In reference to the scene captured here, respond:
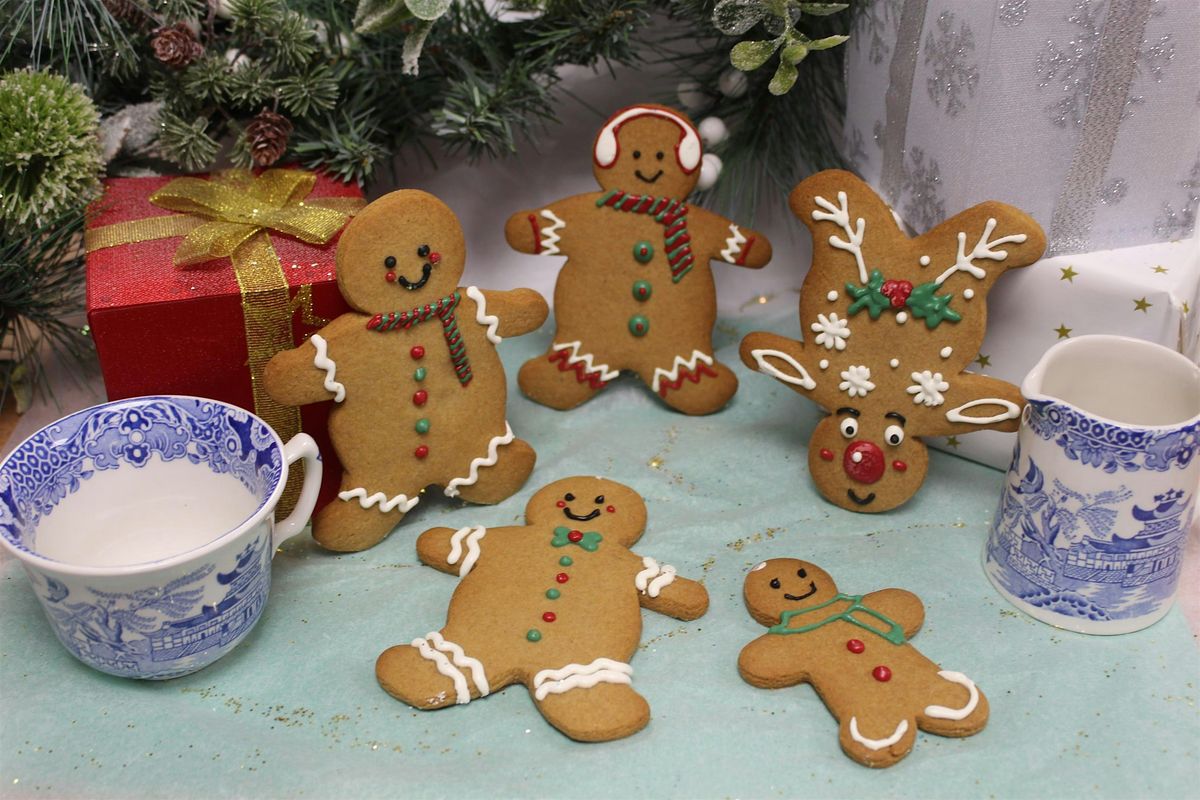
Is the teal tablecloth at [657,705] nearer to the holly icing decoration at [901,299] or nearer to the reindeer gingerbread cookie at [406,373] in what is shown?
the reindeer gingerbread cookie at [406,373]

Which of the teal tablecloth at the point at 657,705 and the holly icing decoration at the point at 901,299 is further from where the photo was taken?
the holly icing decoration at the point at 901,299

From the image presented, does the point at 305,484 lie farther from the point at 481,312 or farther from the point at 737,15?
the point at 737,15

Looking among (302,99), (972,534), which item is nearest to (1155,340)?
(972,534)

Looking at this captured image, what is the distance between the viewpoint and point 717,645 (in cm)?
110

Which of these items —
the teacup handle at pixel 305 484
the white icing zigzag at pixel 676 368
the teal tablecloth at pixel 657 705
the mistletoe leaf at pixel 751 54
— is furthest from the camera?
the white icing zigzag at pixel 676 368

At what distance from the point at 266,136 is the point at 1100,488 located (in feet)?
3.37

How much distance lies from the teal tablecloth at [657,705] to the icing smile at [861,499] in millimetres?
22

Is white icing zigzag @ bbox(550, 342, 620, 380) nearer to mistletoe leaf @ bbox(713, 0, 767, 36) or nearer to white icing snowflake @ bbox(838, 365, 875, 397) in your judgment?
white icing snowflake @ bbox(838, 365, 875, 397)

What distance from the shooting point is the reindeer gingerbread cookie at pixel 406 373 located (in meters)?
1.14

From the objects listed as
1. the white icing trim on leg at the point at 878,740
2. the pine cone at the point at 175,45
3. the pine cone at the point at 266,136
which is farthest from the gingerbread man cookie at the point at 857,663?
the pine cone at the point at 175,45

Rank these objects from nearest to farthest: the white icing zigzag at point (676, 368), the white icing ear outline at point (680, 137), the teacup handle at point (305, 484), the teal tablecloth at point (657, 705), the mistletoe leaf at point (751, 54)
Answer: the teal tablecloth at point (657, 705)
the teacup handle at point (305, 484)
the mistletoe leaf at point (751, 54)
the white icing ear outline at point (680, 137)
the white icing zigzag at point (676, 368)

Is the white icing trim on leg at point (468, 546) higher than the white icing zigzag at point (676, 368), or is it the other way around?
the white icing zigzag at point (676, 368)

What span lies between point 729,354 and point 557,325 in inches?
10.9

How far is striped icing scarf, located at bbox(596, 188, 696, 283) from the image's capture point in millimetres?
1356
